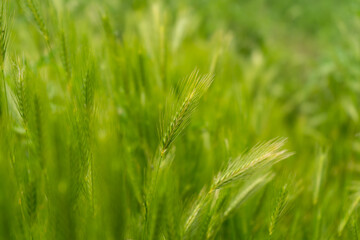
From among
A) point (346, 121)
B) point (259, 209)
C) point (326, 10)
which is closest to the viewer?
point (259, 209)

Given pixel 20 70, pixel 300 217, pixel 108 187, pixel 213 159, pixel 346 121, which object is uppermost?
pixel 20 70

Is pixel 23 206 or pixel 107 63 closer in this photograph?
pixel 23 206

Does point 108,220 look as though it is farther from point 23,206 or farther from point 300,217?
point 300,217

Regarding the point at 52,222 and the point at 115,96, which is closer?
the point at 52,222

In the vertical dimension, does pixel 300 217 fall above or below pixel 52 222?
below

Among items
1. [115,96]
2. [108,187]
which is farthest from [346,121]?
[108,187]

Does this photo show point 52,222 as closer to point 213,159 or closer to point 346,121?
point 213,159

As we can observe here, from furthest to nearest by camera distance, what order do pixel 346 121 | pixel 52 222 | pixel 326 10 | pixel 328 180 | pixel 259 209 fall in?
1. pixel 326 10
2. pixel 346 121
3. pixel 328 180
4. pixel 259 209
5. pixel 52 222

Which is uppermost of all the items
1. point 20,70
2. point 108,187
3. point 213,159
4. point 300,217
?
point 20,70

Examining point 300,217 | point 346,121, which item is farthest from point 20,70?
point 346,121
